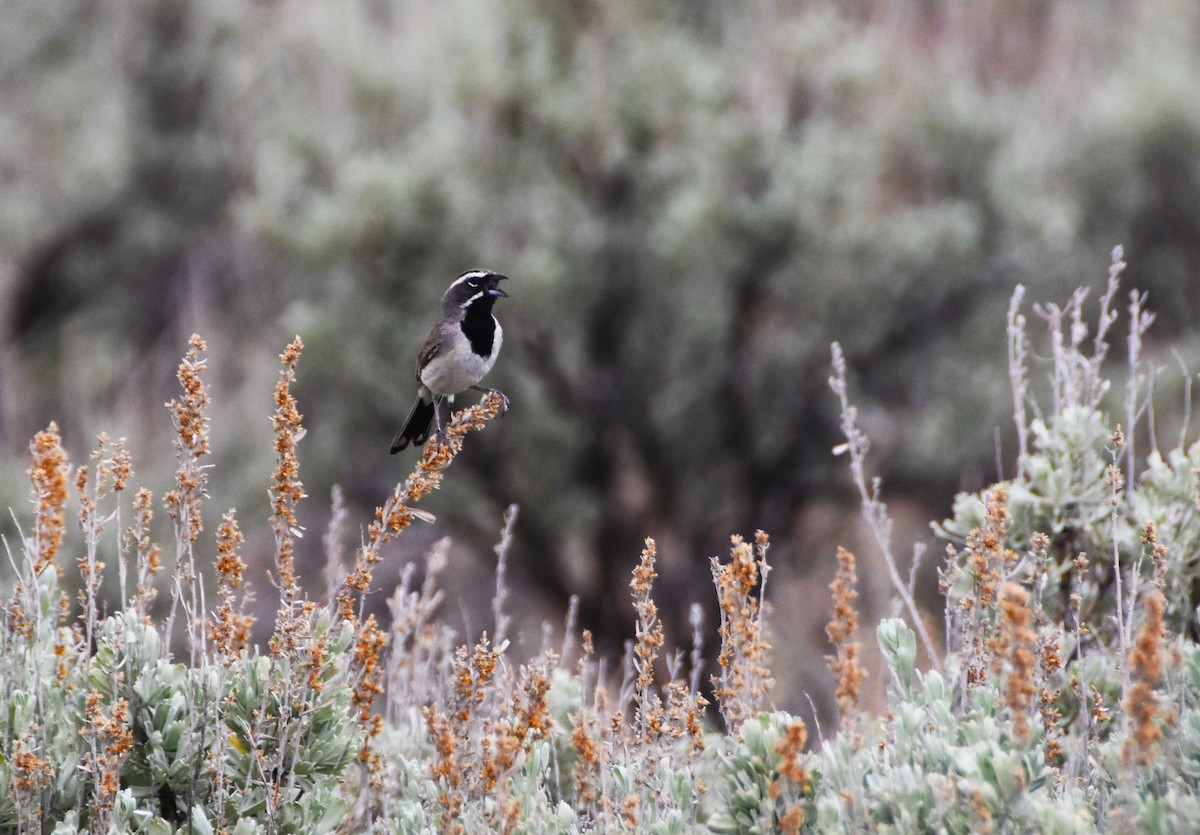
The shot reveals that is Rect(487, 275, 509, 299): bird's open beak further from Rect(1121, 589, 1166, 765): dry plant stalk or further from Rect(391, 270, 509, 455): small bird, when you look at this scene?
Rect(1121, 589, 1166, 765): dry plant stalk

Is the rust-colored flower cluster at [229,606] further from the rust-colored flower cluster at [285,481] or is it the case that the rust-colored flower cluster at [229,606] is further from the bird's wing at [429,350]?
the bird's wing at [429,350]

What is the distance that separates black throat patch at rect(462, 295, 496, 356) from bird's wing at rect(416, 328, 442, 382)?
16 centimetres

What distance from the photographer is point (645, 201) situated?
1498 cm

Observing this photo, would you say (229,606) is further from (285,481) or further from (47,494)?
(47,494)

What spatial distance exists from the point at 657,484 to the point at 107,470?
40.7ft

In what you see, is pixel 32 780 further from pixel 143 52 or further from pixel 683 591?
pixel 143 52

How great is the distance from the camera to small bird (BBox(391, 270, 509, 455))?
18.6 ft

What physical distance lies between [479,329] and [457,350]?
186mm

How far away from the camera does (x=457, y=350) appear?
18.7 feet

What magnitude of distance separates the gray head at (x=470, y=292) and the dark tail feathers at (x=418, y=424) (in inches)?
19.7

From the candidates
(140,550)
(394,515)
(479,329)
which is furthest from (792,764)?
(479,329)

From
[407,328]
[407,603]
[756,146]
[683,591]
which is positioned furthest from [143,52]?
[407,603]

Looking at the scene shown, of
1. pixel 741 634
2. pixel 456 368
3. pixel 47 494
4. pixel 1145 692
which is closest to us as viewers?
pixel 1145 692

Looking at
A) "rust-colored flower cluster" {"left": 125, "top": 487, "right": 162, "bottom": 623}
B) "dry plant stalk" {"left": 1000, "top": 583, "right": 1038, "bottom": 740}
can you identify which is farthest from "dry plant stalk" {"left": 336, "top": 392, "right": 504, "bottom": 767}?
"dry plant stalk" {"left": 1000, "top": 583, "right": 1038, "bottom": 740}
